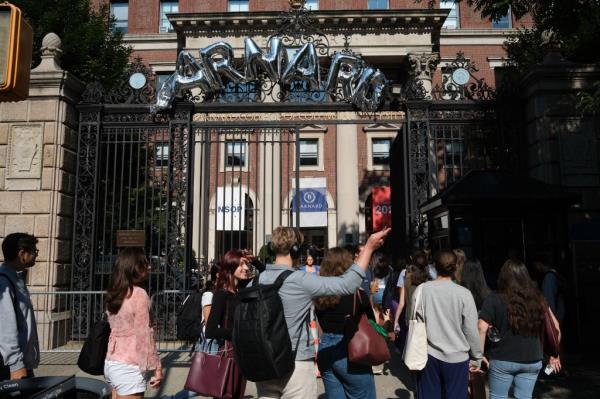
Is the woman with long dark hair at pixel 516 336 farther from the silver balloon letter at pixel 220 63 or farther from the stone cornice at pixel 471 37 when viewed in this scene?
the stone cornice at pixel 471 37

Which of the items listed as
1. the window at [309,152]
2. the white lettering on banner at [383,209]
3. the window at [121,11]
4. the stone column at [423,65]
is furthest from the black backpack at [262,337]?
the window at [121,11]

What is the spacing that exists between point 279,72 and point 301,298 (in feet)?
26.8

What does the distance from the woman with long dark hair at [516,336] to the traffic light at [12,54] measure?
13.6ft

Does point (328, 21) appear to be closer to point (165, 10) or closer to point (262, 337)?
point (165, 10)

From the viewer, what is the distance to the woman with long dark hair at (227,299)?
4449 mm

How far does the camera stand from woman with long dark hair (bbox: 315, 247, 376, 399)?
13.2 ft

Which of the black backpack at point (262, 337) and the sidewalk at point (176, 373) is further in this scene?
the sidewalk at point (176, 373)

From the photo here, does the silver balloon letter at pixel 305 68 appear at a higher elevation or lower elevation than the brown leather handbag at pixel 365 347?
higher

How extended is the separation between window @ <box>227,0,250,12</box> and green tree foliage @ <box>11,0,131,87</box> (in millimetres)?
12961

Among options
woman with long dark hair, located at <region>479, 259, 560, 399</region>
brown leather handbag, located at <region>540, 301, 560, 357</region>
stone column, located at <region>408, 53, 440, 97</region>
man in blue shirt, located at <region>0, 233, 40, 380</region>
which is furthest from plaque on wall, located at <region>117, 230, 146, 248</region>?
stone column, located at <region>408, 53, 440, 97</region>

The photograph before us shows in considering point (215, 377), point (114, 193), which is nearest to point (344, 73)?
point (114, 193)

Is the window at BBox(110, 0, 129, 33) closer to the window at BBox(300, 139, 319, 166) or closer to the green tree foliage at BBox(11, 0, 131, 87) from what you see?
the green tree foliage at BBox(11, 0, 131, 87)

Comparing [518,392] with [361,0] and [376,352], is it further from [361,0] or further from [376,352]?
[361,0]

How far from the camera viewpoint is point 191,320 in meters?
5.04
